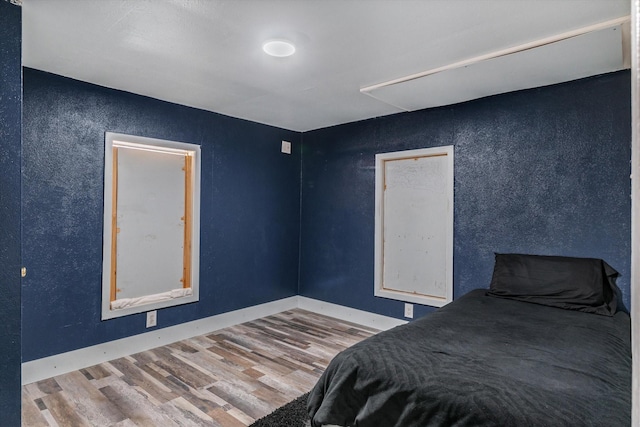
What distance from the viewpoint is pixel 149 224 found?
3406 millimetres

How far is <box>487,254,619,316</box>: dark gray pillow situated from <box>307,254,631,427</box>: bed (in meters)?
0.02

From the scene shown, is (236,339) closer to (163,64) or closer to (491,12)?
(163,64)

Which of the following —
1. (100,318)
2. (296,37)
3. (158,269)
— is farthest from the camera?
(158,269)

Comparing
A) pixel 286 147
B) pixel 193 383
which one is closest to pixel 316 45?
pixel 286 147

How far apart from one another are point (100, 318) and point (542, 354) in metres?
3.16

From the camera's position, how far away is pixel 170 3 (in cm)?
178

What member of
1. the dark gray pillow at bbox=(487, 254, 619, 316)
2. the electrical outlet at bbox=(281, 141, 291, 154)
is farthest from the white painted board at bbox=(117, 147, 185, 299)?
the dark gray pillow at bbox=(487, 254, 619, 316)

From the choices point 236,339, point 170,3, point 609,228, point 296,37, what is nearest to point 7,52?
point 170,3

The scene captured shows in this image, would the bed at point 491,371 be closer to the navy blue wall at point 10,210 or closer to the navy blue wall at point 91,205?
the navy blue wall at point 10,210

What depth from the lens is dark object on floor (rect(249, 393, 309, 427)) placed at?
6.99 feet

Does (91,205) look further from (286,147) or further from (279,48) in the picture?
(286,147)

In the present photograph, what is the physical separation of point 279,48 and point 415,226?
7.33 ft

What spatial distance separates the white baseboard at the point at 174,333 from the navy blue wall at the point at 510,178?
142 millimetres

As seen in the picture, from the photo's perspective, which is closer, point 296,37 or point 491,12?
point 491,12
